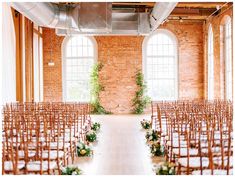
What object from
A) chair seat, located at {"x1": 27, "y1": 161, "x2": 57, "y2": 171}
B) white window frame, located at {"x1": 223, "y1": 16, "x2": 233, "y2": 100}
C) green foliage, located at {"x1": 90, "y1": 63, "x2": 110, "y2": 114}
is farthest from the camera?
green foliage, located at {"x1": 90, "y1": 63, "x2": 110, "y2": 114}

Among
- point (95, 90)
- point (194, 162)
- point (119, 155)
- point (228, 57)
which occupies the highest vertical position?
point (228, 57)

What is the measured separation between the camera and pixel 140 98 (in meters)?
18.7

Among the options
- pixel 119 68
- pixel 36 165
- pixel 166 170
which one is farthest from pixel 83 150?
pixel 119 68

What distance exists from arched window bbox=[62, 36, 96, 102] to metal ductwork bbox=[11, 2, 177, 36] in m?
3.80

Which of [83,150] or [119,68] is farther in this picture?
[119,68]

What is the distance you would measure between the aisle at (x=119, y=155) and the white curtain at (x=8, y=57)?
130 inches

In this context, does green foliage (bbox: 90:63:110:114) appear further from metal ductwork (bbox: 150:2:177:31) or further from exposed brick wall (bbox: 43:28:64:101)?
metal ductwork (bbox: 150:2:177:31)

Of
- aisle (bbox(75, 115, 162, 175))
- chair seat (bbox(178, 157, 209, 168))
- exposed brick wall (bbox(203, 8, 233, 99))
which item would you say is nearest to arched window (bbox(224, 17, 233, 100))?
exposed brick wall (bbox(203, 8, 233, 99))

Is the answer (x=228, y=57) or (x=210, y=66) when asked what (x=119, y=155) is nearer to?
(x=228, y=57)

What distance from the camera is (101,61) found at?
18.9 metres

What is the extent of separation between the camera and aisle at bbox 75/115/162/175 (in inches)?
288

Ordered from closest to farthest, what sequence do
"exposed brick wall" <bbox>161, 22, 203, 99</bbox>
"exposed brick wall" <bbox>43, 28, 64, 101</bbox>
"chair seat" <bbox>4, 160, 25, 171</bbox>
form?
"chair seat" <bbox>4, 160, 25, 171</bbox>, "exposed brick wall" <bbox>43, 28, 64, 101</bbox>, "exposed brick wall" <bbox>161, 22, 203, 99</bbox>

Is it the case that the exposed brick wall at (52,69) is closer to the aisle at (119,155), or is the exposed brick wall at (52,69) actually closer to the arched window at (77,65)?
the arched window at (77,65)

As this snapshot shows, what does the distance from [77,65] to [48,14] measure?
8528 millimetres
